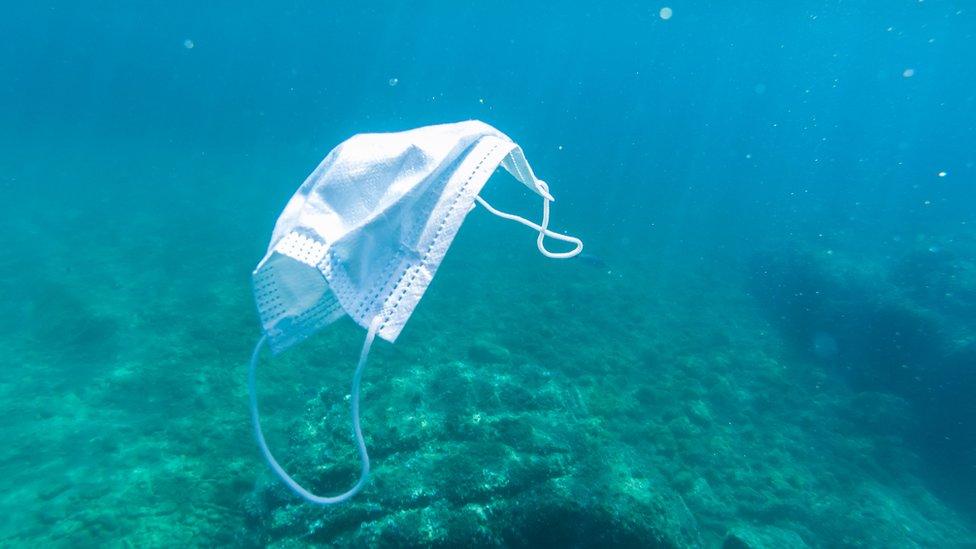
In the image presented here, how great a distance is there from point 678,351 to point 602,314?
2.13 m

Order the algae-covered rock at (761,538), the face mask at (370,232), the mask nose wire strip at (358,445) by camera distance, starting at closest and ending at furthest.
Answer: the mask nose wire strip at (358,445), the face mask at (370,232), the algae-covered rock at (761,538)

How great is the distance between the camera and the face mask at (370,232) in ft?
7.54

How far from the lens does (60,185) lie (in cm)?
2089

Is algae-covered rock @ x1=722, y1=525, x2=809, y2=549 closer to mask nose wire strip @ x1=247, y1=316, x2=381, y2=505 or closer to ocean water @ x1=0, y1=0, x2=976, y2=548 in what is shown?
ocean water @ x1=0, y1=0, x2=976, y2=548

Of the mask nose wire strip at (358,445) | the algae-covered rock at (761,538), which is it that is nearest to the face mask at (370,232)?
the mask nose wire strip at (358,445)

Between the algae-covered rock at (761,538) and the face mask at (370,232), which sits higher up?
the face mask at (370,232)

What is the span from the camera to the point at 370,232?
2.47 metres

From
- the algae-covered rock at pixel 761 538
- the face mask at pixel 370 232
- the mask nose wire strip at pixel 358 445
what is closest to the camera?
the mask nose wire strip at pixel 358 445

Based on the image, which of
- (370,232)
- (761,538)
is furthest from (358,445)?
(761,538)

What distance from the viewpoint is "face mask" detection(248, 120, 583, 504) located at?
2299mm

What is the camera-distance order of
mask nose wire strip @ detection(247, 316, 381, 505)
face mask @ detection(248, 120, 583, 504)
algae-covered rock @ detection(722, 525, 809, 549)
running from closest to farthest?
mask nose wire strip @ detection(247, 316, 381, 505) → face mask @ detection(248, 120, 583, 504) → algae-covered rock @ detection(722, 525, 809, 549)

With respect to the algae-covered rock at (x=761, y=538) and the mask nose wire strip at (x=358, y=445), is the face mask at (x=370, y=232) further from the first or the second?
the algae-covered rock at (x=761, y=538)

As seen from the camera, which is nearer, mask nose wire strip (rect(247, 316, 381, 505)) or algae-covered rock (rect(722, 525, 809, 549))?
mask nose wire strip (rect(247, 316, 381, 505))

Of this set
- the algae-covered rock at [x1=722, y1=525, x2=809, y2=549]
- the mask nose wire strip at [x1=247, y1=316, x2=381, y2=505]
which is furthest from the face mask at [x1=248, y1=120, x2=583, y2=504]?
the algae-covered rock at [x1=722, y1=525, x2=809, y2=549]
